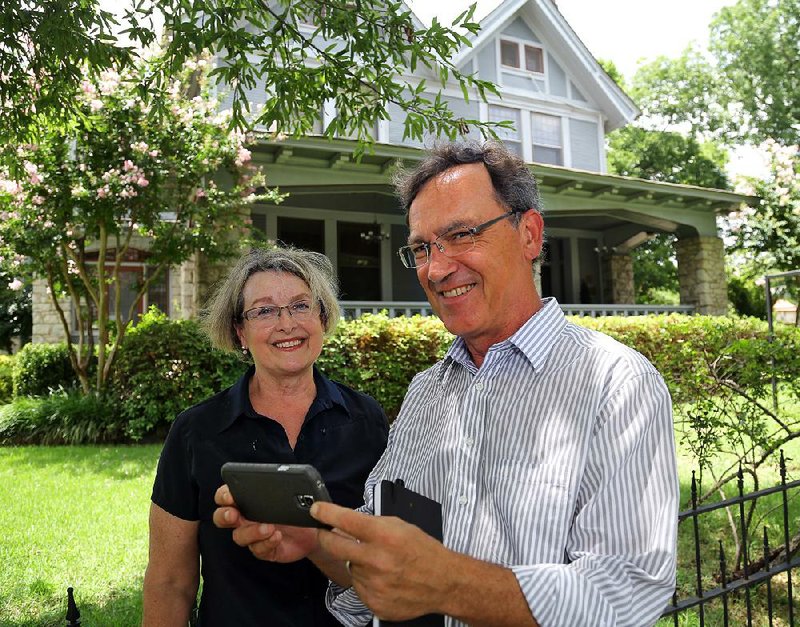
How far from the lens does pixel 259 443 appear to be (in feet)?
7.61

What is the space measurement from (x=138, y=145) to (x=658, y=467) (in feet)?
31.3

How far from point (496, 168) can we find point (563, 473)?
0.79m

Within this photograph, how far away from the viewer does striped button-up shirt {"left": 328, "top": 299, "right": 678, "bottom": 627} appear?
120 cm

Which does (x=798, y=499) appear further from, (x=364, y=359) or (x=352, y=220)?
(x=352, y=220)

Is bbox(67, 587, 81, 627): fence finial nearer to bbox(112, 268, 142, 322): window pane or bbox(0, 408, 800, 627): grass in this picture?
bbox(0, 408, 800, 627): grass

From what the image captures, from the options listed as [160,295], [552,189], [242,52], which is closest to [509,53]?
[552,189]

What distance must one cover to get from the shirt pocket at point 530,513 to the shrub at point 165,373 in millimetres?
8210

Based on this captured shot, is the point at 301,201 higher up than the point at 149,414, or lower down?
higher up

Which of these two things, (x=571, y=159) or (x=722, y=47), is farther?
(x=722, y=47)

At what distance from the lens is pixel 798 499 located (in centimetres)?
564

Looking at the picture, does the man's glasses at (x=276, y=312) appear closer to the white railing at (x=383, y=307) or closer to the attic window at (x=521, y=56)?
the white railing at (x=383, y=307)

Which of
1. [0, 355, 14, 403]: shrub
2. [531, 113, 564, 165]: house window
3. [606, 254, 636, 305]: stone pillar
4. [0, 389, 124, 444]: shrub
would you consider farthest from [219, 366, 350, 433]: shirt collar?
[606, 254, 636, 305]: stone pillar

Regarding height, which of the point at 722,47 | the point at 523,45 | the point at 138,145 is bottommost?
the point at 138,145

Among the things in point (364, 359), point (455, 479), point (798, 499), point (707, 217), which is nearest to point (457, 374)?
point (455, 479)
